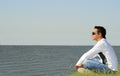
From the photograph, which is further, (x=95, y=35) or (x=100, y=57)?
(x=100, y=57)

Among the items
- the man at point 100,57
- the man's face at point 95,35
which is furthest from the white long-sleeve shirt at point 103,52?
the man's face at point 95,35

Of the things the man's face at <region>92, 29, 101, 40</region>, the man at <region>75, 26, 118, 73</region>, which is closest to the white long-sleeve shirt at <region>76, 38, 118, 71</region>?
the man at <region>75, 26, 118, 73</region>

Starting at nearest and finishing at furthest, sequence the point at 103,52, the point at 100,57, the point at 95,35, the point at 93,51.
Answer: the point at 93,51 < the point at 103,52 < the point at 95,35 < the point at 100,57

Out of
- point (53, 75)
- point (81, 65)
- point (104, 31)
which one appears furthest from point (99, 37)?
point (53, 75)

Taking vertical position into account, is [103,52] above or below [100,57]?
above

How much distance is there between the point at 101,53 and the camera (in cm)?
1628

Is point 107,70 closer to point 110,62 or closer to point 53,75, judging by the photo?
point 110,62

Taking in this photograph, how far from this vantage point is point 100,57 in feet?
54.5

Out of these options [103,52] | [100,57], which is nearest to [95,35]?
[103,52]

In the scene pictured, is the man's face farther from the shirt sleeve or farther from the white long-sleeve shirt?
the shirt sleeve

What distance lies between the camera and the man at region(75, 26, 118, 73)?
1598 cm

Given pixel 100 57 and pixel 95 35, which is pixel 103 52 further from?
pixel 95 35

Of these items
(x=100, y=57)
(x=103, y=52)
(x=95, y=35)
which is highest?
(x=95, y=35)

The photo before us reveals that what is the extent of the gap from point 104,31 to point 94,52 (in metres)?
1.03
